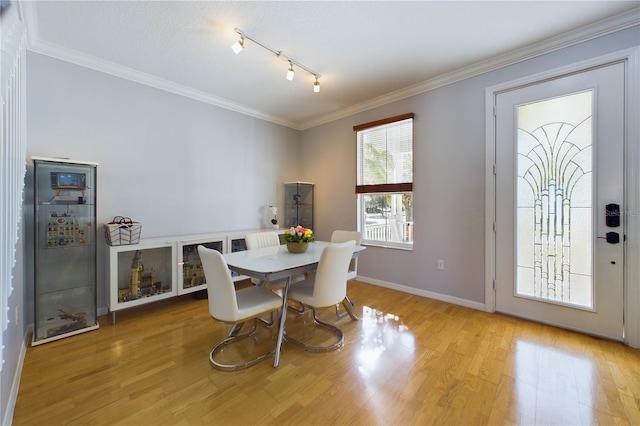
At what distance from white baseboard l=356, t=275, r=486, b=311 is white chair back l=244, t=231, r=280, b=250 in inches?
65.4

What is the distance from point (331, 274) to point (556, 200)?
230cm

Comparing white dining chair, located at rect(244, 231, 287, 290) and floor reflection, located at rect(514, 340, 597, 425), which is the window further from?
floor reflection, located at rect(514, 340, 597, 425)

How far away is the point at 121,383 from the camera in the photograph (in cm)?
181

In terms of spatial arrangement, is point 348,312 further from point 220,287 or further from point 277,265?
point 220,287

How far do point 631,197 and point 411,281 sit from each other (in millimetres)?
2189

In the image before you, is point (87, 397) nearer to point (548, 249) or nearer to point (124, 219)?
point (124, 219)

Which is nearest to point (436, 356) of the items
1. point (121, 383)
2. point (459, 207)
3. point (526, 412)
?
point (526, 412)

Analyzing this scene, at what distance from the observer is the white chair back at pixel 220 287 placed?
180 cm

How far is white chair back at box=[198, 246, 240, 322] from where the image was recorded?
1.80m

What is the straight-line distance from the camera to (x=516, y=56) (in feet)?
8.87

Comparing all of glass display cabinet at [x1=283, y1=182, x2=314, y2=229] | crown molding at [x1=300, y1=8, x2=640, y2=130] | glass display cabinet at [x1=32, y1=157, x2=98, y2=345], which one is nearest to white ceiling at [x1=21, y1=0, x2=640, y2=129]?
crown molding at [x1=300, y1=8, x2=640, y2=130]

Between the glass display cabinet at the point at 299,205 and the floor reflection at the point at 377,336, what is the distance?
7.19ft

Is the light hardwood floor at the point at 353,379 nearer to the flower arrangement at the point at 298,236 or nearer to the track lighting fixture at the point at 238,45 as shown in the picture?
the flower arrangement at the point at 298,236

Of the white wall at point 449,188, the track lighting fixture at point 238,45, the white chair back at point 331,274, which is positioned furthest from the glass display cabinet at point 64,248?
the white wall at point 449,188
